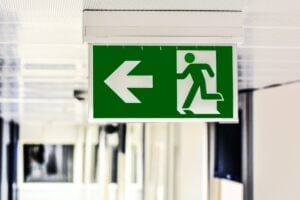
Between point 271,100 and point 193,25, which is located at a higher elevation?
point 193,25

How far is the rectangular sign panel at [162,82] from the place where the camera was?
243cm

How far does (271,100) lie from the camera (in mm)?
4383

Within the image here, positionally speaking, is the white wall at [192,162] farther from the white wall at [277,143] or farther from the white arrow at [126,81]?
the white arrow at [126,81]

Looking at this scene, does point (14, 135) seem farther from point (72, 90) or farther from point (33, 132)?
point (72, 90)

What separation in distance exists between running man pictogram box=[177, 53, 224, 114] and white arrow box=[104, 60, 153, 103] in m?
0.15

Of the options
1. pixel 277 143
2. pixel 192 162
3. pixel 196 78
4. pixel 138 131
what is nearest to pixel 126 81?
pixel 196 78

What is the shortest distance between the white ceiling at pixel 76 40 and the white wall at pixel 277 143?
0.47ft

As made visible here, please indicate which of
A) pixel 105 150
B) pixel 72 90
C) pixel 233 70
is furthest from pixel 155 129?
pixel 233 70

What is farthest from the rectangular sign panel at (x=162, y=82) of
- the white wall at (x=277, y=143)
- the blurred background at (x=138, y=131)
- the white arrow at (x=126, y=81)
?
the white wall at (x=277, y=143)

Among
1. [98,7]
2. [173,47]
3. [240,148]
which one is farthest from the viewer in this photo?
[240,148]

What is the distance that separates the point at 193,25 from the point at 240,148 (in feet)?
9.70

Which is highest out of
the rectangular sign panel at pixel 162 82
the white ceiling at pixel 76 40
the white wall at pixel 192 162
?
the white ceiling at pixel 76 40

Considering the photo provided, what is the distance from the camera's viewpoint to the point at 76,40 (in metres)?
2.75

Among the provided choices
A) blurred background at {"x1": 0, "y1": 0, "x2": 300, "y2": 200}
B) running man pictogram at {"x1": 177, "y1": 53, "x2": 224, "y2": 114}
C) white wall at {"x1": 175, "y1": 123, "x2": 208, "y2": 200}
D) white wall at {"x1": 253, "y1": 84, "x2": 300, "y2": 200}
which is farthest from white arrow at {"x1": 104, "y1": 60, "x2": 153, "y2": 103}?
white wall at {"x1": 175, "y1": 123, "x2": 208, "y2": 200}
